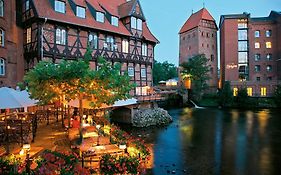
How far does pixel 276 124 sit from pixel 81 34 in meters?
22.8

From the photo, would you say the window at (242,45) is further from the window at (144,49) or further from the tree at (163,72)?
the window at (144,49)

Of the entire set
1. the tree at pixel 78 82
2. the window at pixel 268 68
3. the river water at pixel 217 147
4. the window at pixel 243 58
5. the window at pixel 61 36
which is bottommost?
the river water at pixel 217 147

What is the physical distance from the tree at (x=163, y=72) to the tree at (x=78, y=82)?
6228 cm

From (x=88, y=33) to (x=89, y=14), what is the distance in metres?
2.42

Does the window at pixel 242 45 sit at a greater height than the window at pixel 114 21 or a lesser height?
greater

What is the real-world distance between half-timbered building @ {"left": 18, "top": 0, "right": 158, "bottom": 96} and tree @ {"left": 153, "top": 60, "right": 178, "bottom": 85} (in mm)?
41450

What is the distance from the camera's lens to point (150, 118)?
87.2 ft

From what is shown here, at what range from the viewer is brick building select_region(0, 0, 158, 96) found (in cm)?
2128

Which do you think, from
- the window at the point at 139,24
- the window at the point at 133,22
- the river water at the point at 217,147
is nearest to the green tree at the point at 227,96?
the river water at the point at 217,147

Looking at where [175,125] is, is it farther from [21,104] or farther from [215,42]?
[215,42]

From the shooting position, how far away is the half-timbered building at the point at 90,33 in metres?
21.3

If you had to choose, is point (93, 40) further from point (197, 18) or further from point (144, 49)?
point (197, 18)

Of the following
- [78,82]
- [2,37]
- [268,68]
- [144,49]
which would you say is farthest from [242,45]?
[78,82]

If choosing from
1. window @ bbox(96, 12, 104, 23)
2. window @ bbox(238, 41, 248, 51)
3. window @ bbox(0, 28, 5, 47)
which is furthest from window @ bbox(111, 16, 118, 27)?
window @ bbox(238, 41, 248, 51)
